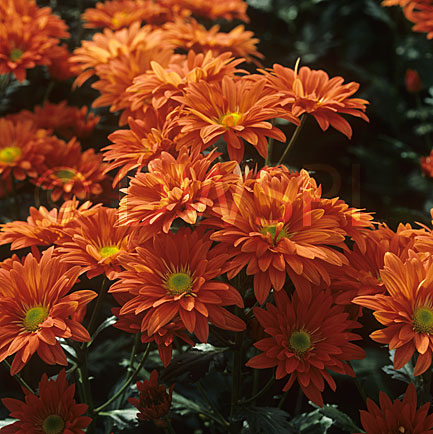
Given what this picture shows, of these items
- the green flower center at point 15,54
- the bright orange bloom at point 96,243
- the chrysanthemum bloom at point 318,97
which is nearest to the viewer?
the bright orange bloom at point 96,243

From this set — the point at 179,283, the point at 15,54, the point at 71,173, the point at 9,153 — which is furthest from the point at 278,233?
the point at 15,54

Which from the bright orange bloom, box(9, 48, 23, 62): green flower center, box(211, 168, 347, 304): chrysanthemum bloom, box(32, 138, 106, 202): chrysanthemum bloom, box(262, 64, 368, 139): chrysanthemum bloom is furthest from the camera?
box(9, 48, 23, 62): green flower center

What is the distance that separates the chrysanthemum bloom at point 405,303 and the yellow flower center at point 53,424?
1.70 ft

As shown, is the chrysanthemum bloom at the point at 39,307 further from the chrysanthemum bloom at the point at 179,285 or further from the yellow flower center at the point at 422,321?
the yellow flower center at the point at 422,321

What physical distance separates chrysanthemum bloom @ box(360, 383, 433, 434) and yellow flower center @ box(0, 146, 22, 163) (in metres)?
1.06

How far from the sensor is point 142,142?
103 centimetres

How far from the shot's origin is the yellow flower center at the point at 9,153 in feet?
4.59

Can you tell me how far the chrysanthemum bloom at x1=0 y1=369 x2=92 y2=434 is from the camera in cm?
87

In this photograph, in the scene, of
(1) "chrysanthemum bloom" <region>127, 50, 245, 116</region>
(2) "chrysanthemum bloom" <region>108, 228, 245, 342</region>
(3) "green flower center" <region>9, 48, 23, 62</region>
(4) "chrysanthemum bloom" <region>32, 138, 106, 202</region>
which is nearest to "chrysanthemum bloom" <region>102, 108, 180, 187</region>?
(1) "chrysanthemum bloom" <region>127, 50, 245, 116</region>

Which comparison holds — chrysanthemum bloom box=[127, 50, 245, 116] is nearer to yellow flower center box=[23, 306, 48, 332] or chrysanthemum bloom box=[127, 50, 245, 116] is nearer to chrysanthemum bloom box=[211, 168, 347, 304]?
chrysanthemum bloom box=[211, 168, 347, 304]

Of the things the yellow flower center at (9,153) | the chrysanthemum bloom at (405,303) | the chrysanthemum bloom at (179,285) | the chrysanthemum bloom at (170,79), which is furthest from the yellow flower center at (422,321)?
the yellow flower center at (9,153)

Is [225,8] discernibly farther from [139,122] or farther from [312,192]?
[312,192]

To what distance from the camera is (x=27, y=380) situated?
129 centimetres

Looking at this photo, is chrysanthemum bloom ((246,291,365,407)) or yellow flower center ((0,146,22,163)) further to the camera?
yellow flower center ((0,146,22,163))
